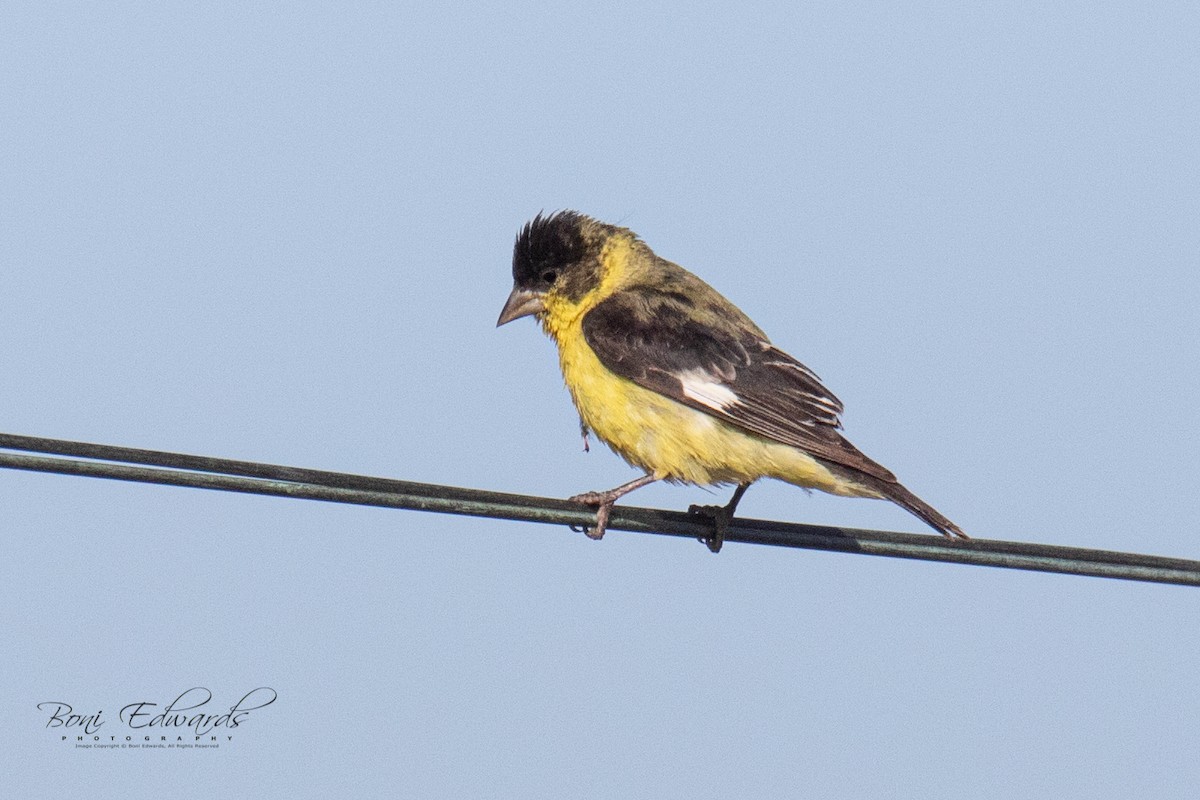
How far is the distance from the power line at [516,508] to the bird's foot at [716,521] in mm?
66

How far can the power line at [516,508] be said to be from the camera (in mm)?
4613

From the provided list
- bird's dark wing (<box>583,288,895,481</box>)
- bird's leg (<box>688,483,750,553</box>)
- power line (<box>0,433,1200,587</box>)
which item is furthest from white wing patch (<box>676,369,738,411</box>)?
power line (<box>0,433,1200,587</box>)

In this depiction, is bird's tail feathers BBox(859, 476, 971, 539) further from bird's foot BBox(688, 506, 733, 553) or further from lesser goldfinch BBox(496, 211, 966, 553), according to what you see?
bird's foot BBox(688, 506, 733, 553)

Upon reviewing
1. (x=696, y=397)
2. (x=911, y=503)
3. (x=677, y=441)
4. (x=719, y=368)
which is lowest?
(x=911, y=503)

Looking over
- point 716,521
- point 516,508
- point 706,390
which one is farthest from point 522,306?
point 516,508

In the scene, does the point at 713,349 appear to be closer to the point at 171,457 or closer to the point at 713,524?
the point at 713,524

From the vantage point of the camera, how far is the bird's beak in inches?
336

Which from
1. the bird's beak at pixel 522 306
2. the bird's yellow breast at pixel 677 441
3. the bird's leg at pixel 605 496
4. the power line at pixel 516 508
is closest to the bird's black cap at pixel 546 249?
the bird's beak at pixel 522 306

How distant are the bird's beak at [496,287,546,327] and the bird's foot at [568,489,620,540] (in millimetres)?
1793

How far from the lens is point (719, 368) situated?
743 centimetres

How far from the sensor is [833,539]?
5.63 m

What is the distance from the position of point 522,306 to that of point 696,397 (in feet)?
5.74

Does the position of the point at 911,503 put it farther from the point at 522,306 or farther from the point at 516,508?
the point at 522,306

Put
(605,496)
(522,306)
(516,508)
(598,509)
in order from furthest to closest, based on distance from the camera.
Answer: (522,306)
(605,496)
(598,509)
(516,508)
